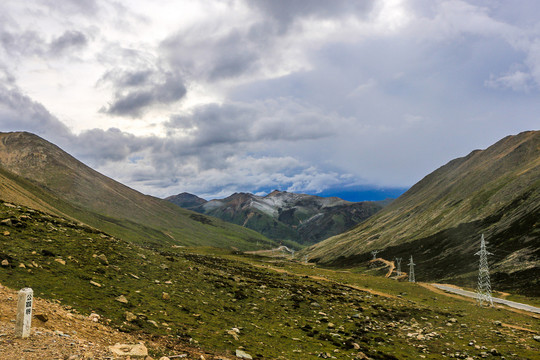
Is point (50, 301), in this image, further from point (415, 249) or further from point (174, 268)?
point (415, 249)

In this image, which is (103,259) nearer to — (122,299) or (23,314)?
(122,299)

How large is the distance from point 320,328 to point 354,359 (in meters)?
7.76

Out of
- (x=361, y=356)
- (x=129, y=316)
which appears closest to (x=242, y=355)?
(x=129, y=316)

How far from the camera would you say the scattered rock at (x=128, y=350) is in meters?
13.0

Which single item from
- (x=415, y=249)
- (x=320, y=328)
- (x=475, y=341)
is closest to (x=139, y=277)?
(x=320, y=328)

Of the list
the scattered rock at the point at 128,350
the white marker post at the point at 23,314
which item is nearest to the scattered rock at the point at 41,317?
the white marker post at the point at 23,314

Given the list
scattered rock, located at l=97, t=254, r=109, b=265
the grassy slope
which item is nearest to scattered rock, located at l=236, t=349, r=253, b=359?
the grassy slope

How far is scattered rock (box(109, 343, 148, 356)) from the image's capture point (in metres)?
13.0

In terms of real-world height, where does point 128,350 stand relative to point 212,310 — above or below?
above

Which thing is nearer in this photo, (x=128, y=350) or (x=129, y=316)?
(x=128, y=350)

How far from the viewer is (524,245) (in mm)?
126000

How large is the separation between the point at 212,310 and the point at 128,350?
46.7 feet

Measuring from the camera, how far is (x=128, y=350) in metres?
13.5

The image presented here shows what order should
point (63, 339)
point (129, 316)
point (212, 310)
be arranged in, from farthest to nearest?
point (212, 310), point (129, 316), point (63, 339)
